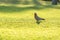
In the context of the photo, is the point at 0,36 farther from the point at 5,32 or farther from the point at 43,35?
the point at 43,35

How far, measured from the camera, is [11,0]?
116 ft

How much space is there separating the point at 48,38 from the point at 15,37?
1.03m

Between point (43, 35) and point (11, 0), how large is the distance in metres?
27.7

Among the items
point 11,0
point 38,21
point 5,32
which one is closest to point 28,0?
point 11,0

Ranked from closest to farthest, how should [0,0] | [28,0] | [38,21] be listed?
1. [38,21]
2. [0,0]
3. [28,0]

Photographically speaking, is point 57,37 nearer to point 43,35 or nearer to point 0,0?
point 43,35

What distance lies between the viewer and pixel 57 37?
26.1ft

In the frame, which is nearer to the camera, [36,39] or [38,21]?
[36,39]

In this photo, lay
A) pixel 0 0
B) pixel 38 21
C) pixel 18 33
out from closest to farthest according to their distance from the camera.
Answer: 1. pixel 18 33
2. pixel 38 21
3. pixel 0 0

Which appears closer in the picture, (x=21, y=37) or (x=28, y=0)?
(x=21, y=37)

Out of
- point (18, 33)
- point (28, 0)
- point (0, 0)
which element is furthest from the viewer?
point (28, 0)

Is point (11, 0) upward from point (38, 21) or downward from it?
downward

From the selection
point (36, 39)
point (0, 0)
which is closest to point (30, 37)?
point (36, 39)

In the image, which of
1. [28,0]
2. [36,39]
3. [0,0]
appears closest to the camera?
[36,39]
